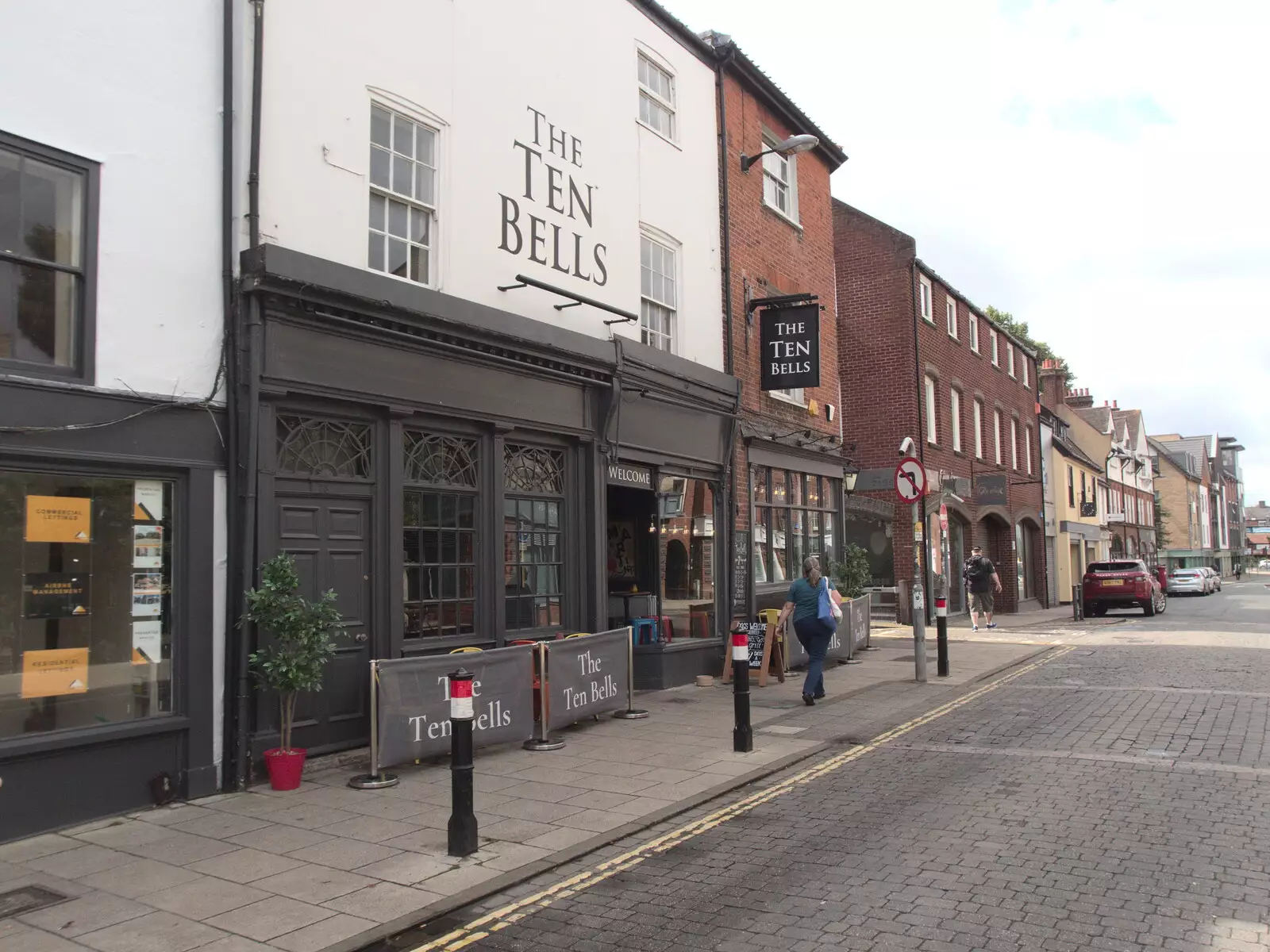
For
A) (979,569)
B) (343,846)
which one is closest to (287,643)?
(343,846)

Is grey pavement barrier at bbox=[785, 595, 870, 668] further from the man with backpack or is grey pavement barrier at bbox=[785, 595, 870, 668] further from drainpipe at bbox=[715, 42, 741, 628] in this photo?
the man with backpack

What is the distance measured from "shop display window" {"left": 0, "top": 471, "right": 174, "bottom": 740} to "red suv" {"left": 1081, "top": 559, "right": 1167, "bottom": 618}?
1011 inches

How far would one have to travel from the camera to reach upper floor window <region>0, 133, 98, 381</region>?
6461 millimetres

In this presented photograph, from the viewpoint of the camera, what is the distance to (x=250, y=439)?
24.9 feet

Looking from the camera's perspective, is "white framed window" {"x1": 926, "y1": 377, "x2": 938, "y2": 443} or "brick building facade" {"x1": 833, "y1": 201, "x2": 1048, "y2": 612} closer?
"brick building facade" {"x1": 833, "y1": 201, "x2": 1048, "y2": 612}

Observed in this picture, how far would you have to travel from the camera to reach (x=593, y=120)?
12.4 m

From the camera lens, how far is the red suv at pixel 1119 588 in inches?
1080

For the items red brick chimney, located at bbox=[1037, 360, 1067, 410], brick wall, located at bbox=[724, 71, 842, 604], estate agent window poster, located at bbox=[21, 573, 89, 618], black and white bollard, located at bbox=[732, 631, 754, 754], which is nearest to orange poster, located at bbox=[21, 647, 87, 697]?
estate agent window poster, located at bbox=[21, 573, 89, 618]

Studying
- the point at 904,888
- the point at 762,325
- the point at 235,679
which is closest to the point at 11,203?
the point at 235,679

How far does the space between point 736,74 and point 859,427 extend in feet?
37.7

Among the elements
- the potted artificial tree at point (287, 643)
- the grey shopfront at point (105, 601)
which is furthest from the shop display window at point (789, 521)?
the grey shopfront at point (105, 601)

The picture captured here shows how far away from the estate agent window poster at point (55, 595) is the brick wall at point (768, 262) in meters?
9.70

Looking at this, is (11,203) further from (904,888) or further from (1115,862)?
(1115,862)

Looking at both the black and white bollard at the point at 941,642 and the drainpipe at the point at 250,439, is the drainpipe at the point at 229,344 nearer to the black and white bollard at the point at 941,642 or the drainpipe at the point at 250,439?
the drainpipe at the point at 250,439
